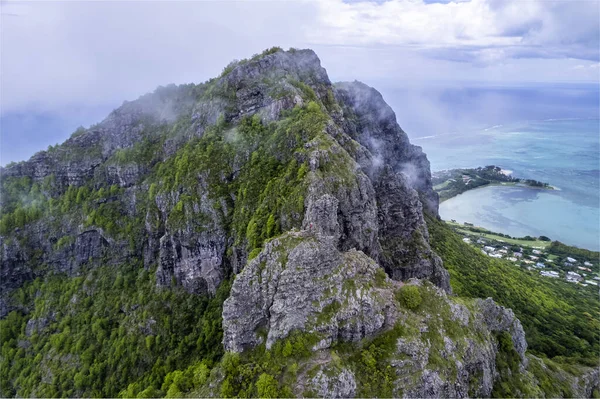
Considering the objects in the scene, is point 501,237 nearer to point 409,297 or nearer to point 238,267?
point 409,297

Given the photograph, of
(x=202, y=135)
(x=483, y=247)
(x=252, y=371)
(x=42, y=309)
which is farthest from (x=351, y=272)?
(x=483, y=247)

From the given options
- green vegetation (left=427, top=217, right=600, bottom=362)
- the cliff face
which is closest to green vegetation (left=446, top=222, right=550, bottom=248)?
green vegetation (left=427, top=217, right=600, bottom=362)

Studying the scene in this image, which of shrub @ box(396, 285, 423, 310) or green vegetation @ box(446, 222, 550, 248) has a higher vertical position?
shrub @ box(396, 285, 423, 310)

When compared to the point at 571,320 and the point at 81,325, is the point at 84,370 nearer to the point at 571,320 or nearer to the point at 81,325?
the point at 81,325

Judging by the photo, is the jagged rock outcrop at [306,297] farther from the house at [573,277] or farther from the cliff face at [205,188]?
the house at [573,277]

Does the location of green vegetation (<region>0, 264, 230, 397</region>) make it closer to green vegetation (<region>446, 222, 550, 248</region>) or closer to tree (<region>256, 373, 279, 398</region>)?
tree (<region>256, 373, 279, 398</region>)

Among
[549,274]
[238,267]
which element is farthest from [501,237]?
[238,267]

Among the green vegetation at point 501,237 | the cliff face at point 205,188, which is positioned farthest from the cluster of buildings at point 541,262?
the cliff face at point 205,188
